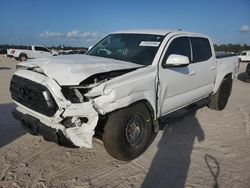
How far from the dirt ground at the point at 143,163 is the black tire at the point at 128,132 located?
19 cm

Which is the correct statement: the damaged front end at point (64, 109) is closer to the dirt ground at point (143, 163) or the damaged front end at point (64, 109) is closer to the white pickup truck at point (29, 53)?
the dirt ground at point (143, 163)

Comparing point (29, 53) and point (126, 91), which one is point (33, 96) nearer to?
point (126, 91)

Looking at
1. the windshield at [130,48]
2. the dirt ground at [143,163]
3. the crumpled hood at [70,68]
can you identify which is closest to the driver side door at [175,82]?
the windshield at [130,48]

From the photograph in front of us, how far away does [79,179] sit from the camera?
3988mm

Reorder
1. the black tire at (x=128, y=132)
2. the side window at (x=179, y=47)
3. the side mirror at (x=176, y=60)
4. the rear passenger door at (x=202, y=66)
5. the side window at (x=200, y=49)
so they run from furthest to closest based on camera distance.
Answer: the side window at (x=200, y=49)
the rear passenger door at (x=202, y=66)
the side window at (x=179, y=47)
the side mirror at (x=176, y=60)
the black tire at (x=128, y=132)

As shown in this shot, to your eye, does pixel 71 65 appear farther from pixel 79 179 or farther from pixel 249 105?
pixel 249 105

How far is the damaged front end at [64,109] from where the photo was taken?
3871 mm

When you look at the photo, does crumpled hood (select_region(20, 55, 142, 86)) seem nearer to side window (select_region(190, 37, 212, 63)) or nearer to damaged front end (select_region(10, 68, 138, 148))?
damaged front end (select_region(10, 68, 138, 148))

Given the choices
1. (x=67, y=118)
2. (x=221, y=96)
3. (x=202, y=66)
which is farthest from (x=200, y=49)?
(x=67, y=118)

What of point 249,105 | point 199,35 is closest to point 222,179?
point 199,35

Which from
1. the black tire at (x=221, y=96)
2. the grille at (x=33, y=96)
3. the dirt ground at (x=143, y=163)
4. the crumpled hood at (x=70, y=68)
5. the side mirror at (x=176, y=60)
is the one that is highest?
the side mirror at (x=176, y=60)

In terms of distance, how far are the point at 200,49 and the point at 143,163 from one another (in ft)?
10.4

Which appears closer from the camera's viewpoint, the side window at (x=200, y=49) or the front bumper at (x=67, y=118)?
the front bumper at (x=67, y=118)

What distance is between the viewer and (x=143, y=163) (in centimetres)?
451
